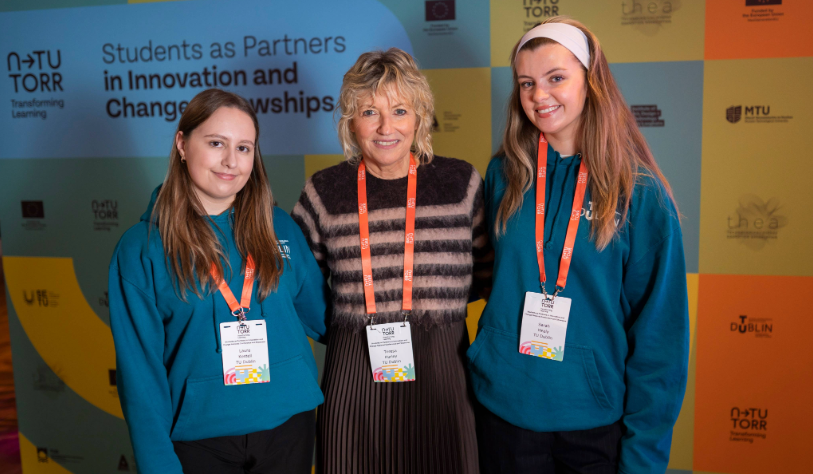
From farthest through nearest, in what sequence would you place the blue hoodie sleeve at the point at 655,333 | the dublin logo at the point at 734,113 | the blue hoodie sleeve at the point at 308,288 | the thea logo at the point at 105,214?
the thea logo at the point at 105,214 < the dublin logo at the point at 734,113 < the blue hoodie sleeve at the point at 308,288 < the blue hoodie sleeve at the point at 655,333

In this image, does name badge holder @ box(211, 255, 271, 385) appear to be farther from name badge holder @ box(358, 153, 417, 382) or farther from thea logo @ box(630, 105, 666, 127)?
thea logo @ box(630, 105, 666, 127)

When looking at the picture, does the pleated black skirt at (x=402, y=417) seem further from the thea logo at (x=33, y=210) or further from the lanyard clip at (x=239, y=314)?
the thea logo at (x=33, y=210)

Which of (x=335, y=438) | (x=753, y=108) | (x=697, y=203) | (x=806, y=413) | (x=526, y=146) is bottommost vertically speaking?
(x=806, y=413)

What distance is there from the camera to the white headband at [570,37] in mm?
1587

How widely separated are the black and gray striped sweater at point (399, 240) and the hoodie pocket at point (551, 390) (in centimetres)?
28

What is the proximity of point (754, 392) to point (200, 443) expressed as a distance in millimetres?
2493

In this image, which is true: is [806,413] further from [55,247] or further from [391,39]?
[55,247]

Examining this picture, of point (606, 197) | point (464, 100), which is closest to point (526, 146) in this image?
point (606, 197)

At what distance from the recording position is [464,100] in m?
2.72

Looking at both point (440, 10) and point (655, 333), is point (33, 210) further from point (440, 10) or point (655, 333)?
point (655, 333)

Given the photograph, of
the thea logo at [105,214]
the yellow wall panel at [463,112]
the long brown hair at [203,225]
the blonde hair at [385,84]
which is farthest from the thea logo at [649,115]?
the thea logo at [105,214]

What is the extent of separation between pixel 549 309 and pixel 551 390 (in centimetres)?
23

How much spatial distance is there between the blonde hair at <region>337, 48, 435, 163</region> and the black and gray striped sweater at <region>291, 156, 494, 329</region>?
18cm

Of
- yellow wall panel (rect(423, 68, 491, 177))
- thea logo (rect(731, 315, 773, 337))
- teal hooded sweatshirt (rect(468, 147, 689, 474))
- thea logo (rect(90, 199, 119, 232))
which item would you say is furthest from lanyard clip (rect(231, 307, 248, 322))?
thea logo (rect(731, 315, 773, 337))
